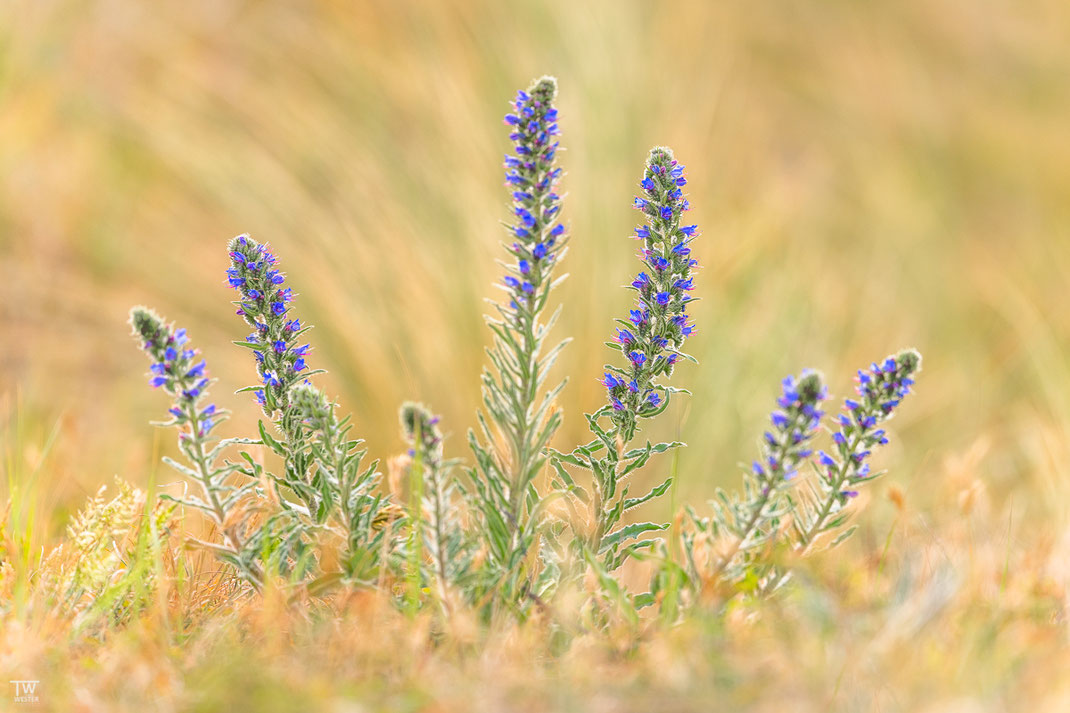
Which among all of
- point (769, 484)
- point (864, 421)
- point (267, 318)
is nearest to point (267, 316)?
point (267, 318)

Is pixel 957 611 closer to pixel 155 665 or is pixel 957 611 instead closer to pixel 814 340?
pixel 155 665

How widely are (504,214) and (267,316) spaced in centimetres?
220

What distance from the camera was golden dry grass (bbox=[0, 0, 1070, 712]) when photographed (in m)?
3.28

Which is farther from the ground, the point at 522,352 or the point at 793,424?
the point at 522,352

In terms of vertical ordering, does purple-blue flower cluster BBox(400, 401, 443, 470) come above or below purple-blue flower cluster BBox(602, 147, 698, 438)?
below

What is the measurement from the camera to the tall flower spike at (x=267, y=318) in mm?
1466

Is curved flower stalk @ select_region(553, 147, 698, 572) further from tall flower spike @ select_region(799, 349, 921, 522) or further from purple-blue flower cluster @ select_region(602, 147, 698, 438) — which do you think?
tall flower spike @ select_region(799, 349, 921, 522)

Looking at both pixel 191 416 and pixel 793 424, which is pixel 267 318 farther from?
pixel 793 424

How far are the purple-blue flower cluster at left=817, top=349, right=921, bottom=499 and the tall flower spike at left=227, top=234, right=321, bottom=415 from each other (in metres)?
0.84

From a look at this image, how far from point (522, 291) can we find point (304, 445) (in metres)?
0.44

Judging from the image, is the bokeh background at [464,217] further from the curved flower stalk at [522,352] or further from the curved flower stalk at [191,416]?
the curved flower stalk at [522,352]

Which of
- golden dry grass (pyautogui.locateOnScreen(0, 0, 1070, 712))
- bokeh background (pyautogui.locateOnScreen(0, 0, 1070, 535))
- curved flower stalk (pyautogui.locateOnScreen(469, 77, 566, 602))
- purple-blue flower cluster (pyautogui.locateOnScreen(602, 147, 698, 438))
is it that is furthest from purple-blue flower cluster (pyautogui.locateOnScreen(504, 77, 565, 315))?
bokeh background (pyautogui.locateOnScreen(0, 0, 1070, 535))

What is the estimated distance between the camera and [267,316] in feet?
4.87

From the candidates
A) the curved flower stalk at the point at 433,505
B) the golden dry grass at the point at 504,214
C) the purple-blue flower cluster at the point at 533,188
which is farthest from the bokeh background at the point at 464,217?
the purple-blue flower cluster at the point at 533,188
